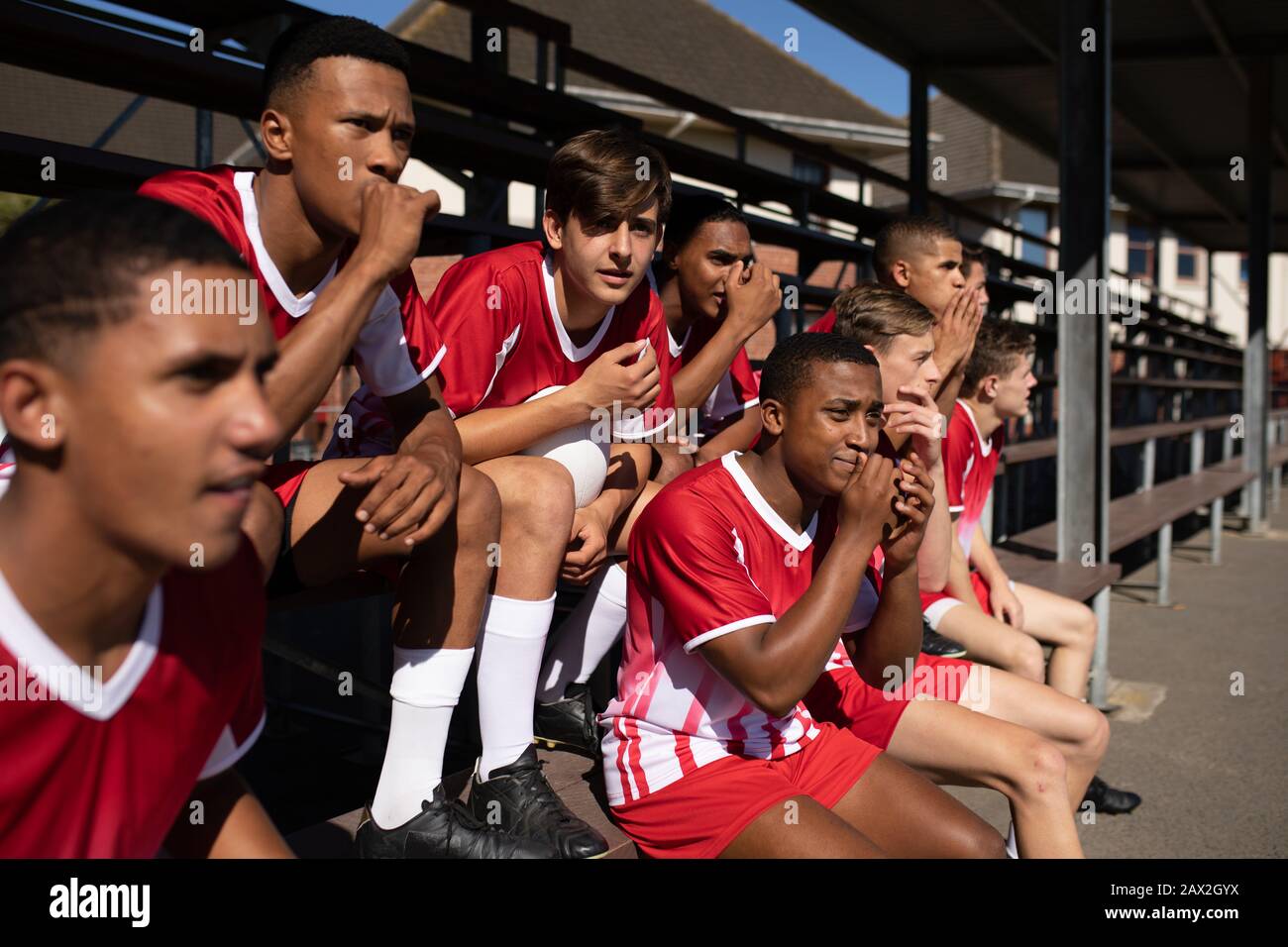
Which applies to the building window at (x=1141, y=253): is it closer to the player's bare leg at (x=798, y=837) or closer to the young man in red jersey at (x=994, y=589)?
the young man in red jersey at (x=994, y=589)

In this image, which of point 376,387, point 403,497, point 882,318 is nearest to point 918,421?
point 882,318

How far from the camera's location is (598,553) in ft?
7.94

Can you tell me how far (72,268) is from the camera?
95 centimetres

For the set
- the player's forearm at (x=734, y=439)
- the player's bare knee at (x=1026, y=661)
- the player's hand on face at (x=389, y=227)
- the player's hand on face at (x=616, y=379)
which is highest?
the player's hand on face at (x=389, y=227)

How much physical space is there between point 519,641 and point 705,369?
4.42 ft

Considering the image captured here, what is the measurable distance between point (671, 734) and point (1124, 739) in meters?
3.03

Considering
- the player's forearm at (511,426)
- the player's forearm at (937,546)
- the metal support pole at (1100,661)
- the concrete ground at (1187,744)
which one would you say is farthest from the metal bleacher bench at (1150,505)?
the player's forearm at (511,426)

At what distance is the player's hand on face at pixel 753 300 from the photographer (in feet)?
10.6

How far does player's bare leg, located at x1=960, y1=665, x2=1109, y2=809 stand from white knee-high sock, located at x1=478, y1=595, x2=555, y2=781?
4.03 ft

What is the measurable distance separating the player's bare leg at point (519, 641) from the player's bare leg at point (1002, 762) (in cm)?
93

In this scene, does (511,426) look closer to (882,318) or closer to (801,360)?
(801,360)

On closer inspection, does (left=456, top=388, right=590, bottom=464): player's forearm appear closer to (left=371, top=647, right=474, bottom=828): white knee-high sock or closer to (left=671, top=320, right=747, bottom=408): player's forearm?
(left=371, top=647, right=474, bottom=828): white knee-high sock
